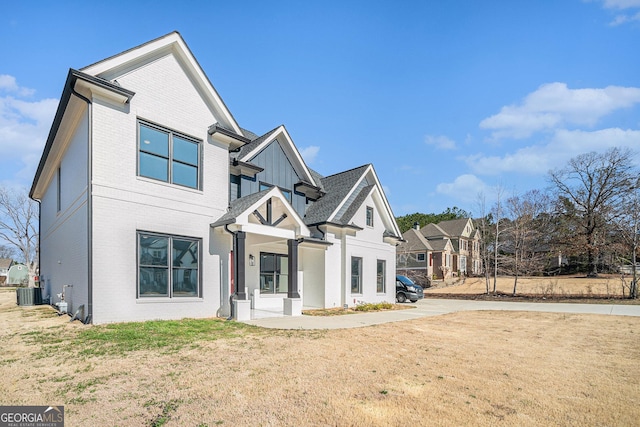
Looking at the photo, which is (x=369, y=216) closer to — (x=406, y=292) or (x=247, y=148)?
(x=406, y=292)

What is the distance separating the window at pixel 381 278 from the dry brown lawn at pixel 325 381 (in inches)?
425

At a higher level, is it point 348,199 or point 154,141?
point 154,141

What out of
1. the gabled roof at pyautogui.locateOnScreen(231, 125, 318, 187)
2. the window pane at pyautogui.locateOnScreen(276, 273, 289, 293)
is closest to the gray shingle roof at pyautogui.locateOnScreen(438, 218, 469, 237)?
the gabled roof at pyautogui.locateOnScreen(231, 125, 318, 187)

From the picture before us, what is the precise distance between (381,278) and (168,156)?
43.1 feet

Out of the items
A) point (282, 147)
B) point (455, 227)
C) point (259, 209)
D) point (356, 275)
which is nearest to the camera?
point (259, 209)

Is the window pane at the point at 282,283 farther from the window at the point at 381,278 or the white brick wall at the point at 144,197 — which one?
the window at the point at 381,278

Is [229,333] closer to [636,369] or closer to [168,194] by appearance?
[168,194]

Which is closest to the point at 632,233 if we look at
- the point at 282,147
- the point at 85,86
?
the point at 282,147

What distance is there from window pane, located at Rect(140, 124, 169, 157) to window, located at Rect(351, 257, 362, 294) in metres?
10.1

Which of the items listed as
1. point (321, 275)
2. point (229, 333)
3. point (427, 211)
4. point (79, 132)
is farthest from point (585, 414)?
point (427, 211)

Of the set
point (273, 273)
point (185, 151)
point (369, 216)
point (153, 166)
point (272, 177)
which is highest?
point (185, 151)

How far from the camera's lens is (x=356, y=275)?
1777cm

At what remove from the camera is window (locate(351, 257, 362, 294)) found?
17516 millimetres

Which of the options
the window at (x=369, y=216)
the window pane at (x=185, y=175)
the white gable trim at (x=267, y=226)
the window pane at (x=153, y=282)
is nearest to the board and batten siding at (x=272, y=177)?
the white gable trim at (x=267, y=226)
